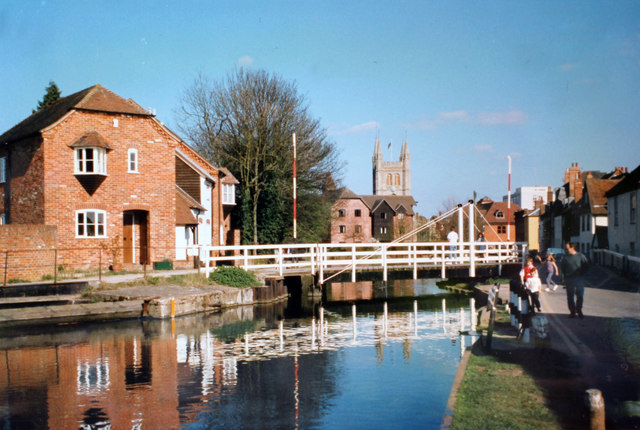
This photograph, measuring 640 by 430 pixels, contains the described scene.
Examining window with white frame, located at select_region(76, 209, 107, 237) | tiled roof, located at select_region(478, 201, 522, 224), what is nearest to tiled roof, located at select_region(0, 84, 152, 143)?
window with white frame, located at select_region(76, 209, 107, 237)

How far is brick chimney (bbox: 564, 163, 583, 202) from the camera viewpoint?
Result: 5669cm

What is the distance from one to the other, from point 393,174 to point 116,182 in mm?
139476

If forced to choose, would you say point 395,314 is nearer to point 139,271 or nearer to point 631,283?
point 631,283

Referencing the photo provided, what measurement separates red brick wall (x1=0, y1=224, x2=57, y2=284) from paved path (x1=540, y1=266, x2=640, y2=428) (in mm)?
18370

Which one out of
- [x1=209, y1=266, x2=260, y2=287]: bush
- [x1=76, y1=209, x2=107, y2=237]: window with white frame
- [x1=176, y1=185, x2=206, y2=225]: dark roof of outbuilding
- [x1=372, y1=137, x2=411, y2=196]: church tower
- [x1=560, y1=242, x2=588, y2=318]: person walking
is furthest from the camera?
[x1=372, y1=137, x2=411, y2=196]: church tower

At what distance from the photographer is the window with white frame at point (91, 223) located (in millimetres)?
30672

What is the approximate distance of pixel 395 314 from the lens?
82.8 feet

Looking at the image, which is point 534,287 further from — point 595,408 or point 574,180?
point 574,180

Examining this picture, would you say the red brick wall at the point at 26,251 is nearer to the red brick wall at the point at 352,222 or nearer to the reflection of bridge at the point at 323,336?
the reflection of bridge at the point at 323,336

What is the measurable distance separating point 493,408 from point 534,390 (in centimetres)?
110

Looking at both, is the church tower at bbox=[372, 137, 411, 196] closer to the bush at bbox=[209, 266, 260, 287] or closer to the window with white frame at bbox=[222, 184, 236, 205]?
the window with white frame at bbox=[222, 184, 236, 205]

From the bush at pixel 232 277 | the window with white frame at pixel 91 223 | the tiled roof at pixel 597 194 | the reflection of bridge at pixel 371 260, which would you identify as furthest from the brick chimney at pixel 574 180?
the window with white frame at pixel 91 223

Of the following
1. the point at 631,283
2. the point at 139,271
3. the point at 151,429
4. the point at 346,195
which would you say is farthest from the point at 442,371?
the point at 346,195

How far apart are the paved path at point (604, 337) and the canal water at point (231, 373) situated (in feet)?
7.83
